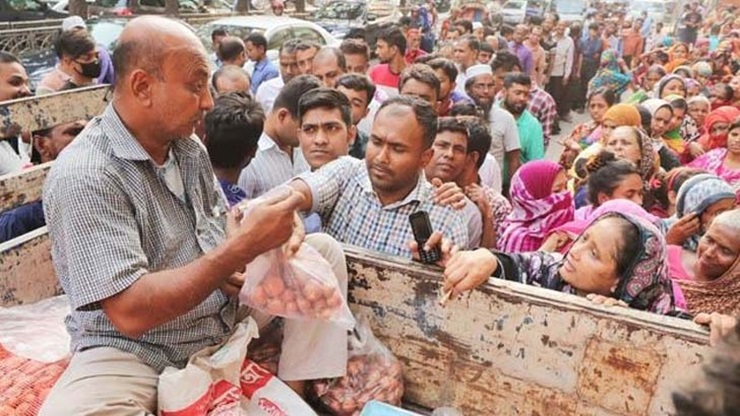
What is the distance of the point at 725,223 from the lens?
292 cm

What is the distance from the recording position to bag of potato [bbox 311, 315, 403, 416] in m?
2.11

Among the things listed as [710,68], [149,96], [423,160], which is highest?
[149,96]

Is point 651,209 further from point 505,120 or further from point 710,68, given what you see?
point 710,68

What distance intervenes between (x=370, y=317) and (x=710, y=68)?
907 cm

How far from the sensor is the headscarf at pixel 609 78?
873cm

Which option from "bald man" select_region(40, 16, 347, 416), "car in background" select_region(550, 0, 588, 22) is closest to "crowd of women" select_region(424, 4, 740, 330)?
"bald man" select_region(40, 16, 347, 416)

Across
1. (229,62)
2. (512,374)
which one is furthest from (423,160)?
(229,62)

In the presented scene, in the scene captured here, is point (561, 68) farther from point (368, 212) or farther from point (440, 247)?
point (440, 247)

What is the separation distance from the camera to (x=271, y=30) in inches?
384

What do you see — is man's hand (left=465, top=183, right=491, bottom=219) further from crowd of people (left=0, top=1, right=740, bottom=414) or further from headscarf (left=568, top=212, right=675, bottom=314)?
headscarf (left=568, top=212, right=675, bottom=314)

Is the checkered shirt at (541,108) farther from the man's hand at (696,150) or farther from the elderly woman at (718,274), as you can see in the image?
the elderly woman at (718,274)

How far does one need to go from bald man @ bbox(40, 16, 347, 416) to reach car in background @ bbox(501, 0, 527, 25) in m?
17.3

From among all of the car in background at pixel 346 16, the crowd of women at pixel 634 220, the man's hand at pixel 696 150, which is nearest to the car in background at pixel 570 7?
the car in background at pixel 346 16

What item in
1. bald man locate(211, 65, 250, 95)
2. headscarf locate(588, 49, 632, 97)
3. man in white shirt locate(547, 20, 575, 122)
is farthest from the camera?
man in white shirt locate(547, 20, 575, 122)
